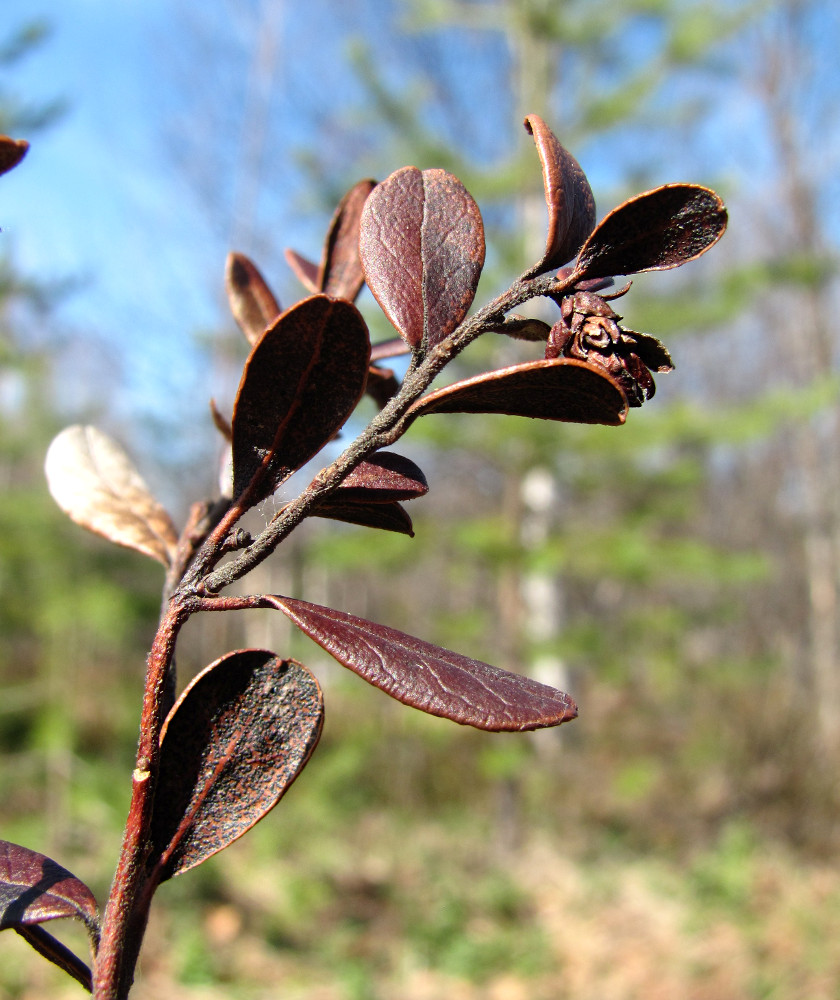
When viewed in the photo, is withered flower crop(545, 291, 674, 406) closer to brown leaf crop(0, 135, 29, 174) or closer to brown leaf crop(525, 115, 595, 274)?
brown leaf crop(525, 115, 595, 274)

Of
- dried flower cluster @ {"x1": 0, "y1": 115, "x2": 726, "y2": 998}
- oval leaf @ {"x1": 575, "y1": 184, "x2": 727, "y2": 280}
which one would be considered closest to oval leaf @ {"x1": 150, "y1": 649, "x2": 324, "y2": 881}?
dried flower cluster @ {"x1": 0, "y1": 115, "x2": 726, "y2": 998}

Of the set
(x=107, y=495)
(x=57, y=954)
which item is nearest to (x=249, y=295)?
(x=107, y=495)

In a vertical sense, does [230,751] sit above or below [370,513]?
below

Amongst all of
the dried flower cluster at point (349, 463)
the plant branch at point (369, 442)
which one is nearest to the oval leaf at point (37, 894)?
the dried flower cluster at point (349, 463)

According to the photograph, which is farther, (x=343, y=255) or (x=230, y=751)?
(x=343, y=255)

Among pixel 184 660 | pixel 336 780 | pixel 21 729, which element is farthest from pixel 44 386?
pixel 336 780

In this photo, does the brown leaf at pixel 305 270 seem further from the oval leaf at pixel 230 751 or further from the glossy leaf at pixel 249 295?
the oval leaf at pixel 230 751

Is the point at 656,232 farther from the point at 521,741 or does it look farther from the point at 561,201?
the point at 521,741
